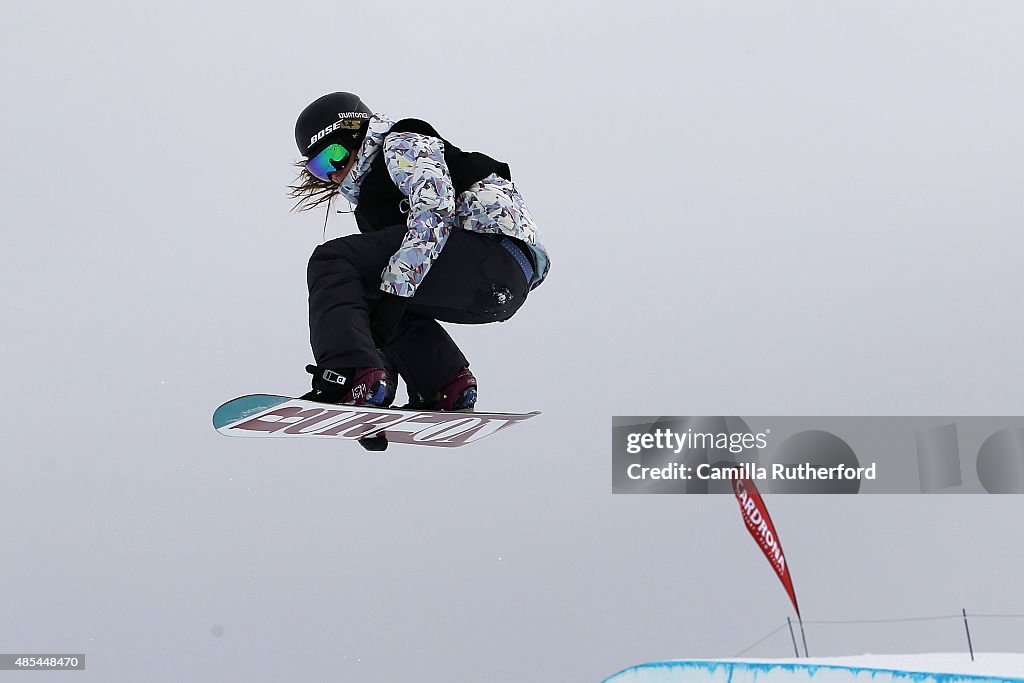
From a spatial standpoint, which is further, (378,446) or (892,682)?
(378,446)

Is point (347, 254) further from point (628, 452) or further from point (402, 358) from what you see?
point (628, 452)

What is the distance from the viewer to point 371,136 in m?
4.98

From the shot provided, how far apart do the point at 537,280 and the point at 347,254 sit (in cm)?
116

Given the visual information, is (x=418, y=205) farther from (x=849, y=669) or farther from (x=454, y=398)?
(x=849, y=669)

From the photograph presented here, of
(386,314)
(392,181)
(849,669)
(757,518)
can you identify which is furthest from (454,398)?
(757,518)

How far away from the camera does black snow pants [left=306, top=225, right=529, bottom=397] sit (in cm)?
473

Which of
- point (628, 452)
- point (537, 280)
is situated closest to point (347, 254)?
point (537, 280)

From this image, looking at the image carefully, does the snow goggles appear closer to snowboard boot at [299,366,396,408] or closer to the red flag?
snowboard boot at [299,366,396,408]

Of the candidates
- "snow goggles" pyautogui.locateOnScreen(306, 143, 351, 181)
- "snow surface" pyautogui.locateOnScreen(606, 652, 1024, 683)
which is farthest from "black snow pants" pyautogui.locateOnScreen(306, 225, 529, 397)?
"snow surface" pyautogui.locateOnScreen(606, 652, 1024, 683)

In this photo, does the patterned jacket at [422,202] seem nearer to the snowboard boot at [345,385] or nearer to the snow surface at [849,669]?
the snowboard boot at [345,385]

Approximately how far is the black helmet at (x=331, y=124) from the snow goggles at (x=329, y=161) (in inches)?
0.9

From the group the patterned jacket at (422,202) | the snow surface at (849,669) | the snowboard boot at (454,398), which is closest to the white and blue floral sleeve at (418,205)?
the patterned jacket at (422,202)

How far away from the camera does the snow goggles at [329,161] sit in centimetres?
502

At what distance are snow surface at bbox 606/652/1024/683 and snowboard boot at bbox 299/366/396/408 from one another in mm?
2922
